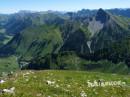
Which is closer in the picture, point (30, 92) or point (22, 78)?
point (30, 92)

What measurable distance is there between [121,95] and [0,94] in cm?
1691

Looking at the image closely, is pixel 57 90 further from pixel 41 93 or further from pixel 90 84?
pixel 90 84

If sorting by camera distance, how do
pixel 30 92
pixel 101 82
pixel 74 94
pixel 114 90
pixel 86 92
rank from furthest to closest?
1. pixel 101 82
2. pixel 114 90
3. pixel 86 92
4. pixel 74 94
5. pixel 30 92

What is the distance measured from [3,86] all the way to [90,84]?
1463 centimetres

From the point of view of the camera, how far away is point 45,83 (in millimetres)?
42156

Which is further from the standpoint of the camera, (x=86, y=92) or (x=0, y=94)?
(x=86, y=92)

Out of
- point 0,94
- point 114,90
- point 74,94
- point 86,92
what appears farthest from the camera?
point 114,90

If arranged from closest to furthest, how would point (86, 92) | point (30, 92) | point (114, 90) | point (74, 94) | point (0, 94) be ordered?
1. point (0, 94)
2. point (30, 92)
3. point (74, 94)
4. point (86, 92)
5. point (114, 90)

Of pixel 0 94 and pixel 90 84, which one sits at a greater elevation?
pixel 0 94

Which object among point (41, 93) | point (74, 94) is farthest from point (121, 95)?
point (41, 93)

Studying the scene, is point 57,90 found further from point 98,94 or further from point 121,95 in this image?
point 121,95

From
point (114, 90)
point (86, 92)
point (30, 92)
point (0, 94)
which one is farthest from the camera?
point (114, 90)

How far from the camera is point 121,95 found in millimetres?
42219

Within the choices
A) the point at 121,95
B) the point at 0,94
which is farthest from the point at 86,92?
the point at 0,94
